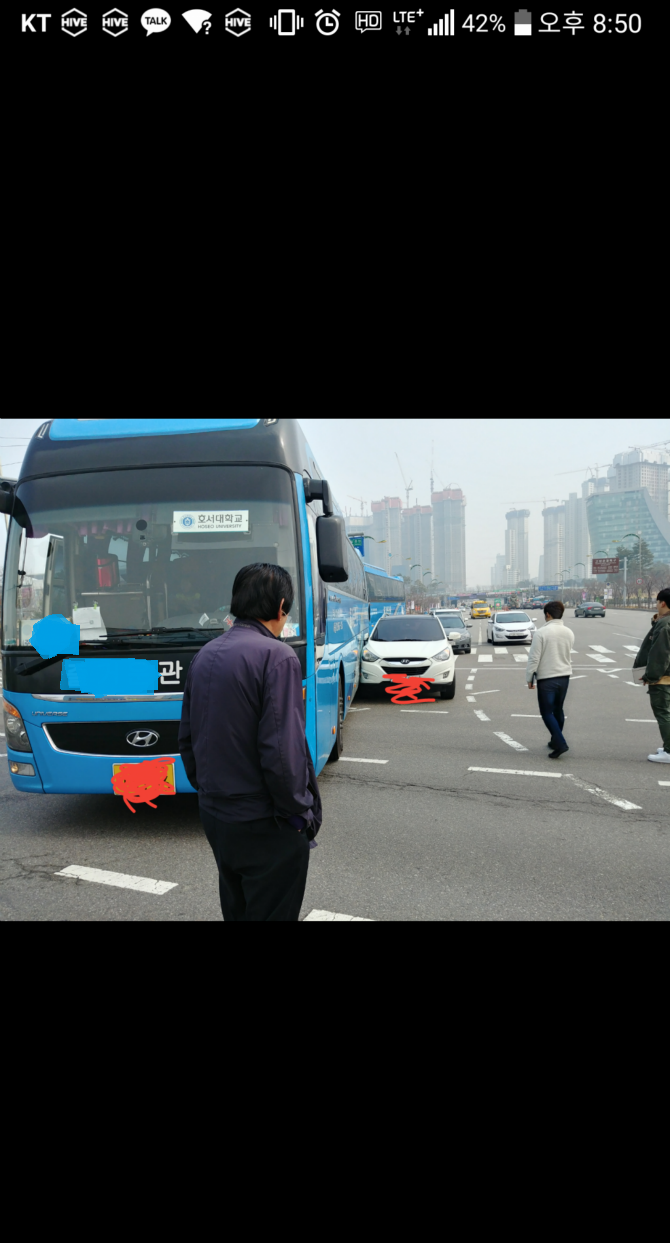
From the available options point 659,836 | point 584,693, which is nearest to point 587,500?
point 584,693

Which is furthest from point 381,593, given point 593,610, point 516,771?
A: point 593,610

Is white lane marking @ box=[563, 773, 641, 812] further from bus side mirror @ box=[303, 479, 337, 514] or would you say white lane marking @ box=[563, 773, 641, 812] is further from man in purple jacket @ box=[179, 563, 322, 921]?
man in purple jacket @ box=[179, 563, 322, 921]

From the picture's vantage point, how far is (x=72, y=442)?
5484 millimetres

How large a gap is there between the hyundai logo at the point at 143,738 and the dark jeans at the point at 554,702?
4847 mm

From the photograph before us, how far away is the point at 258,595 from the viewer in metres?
2.61
